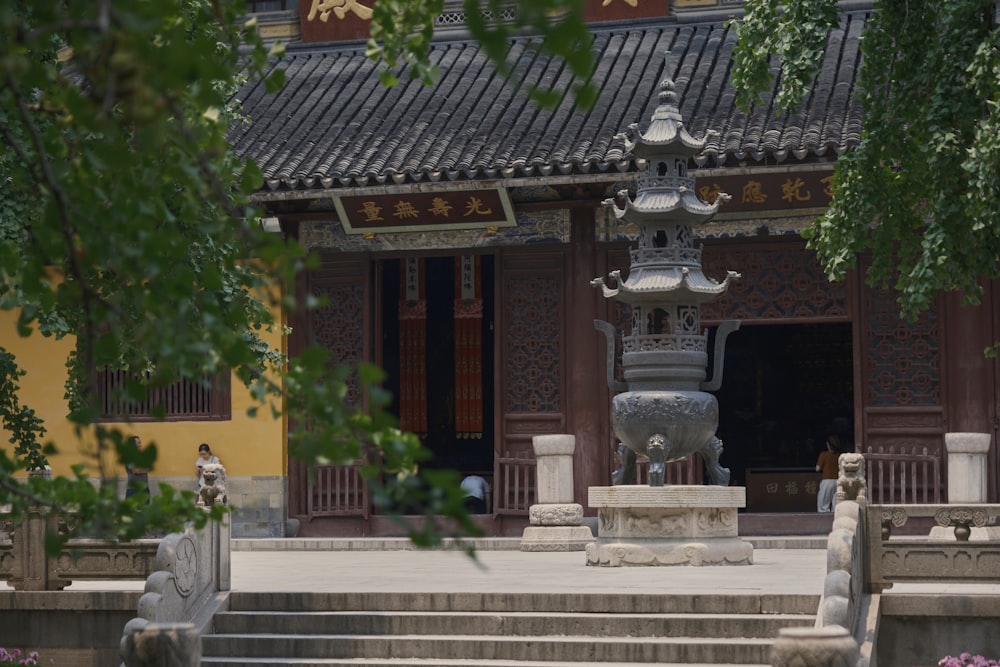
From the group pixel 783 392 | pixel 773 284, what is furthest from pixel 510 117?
pixel 783 392

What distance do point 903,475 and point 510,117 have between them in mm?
5137

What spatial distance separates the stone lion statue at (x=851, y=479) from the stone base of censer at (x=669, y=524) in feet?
4.74

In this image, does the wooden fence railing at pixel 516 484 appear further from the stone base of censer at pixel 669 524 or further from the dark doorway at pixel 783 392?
the dark doorway at pixel 783 392

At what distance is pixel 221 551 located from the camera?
395 inches

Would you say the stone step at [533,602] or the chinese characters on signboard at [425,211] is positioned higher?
the chinese characters on signboard at [425,211]

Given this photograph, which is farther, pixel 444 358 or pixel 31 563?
pixel 444 358

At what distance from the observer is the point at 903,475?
15.0 meters

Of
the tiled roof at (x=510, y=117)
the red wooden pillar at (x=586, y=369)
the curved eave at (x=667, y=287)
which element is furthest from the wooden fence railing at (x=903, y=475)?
the curved eave at (x=667, y=287)

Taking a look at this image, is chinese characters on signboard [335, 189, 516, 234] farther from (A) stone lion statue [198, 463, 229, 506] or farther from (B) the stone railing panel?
(B) the stone railing panel

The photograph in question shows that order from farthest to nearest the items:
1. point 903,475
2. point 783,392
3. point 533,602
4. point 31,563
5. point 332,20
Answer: point 783,392, point 332,20, point 903,475, point 31,563, point 533,602

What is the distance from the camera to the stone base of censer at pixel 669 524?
1157cm

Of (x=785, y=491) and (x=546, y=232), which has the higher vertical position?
(x=546, y=232)

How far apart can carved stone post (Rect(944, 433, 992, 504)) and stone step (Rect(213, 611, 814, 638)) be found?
17.9ft

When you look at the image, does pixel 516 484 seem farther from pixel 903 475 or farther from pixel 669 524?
pixel 669 524
